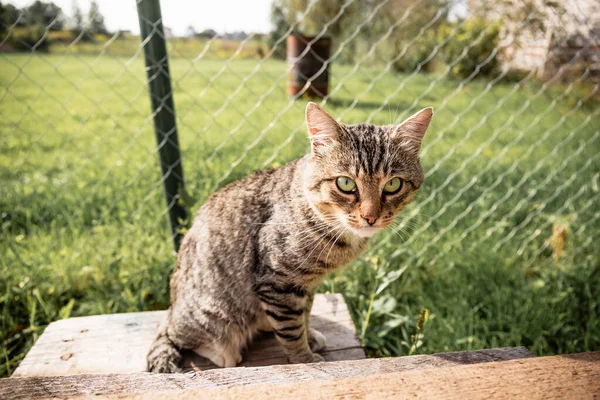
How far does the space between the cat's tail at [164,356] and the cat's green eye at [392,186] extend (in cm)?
103

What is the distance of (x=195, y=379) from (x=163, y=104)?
1.36 m

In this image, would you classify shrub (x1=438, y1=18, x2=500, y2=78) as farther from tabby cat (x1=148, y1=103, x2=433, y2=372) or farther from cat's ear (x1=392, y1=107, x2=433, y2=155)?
tabby cat (x1=148, y1=103, x2=433, y2=372)

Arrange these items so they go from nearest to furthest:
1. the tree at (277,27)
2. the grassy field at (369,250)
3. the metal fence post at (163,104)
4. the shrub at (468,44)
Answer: the metal fence post at (163,104)
the grassy field at (369,250)
the tree at (277,27)
the shrub at (468,44)

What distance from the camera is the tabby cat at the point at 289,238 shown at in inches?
59.4

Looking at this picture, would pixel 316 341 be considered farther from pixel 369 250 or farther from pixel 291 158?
pixel 291 158

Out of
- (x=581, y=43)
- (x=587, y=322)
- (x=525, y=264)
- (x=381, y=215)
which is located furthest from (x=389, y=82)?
(x=381, y=215)

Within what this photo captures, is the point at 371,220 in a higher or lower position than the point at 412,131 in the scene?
lower


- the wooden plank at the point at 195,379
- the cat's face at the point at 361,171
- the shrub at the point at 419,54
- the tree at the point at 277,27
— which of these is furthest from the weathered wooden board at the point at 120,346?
the shrub at the point at 419,54

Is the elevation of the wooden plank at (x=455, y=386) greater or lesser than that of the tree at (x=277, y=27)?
lesser

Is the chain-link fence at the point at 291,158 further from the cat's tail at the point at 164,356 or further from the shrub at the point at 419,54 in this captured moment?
the cat's tail at the point at 164,356

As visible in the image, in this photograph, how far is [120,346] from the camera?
1.75m

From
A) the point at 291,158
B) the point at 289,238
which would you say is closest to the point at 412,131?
the point at 289,238

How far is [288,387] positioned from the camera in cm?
110

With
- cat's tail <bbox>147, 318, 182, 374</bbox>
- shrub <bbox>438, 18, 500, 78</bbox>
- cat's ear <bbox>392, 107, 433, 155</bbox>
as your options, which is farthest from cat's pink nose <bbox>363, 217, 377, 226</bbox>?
shrub <bbox>438, 18, 500, 78</bbox>
